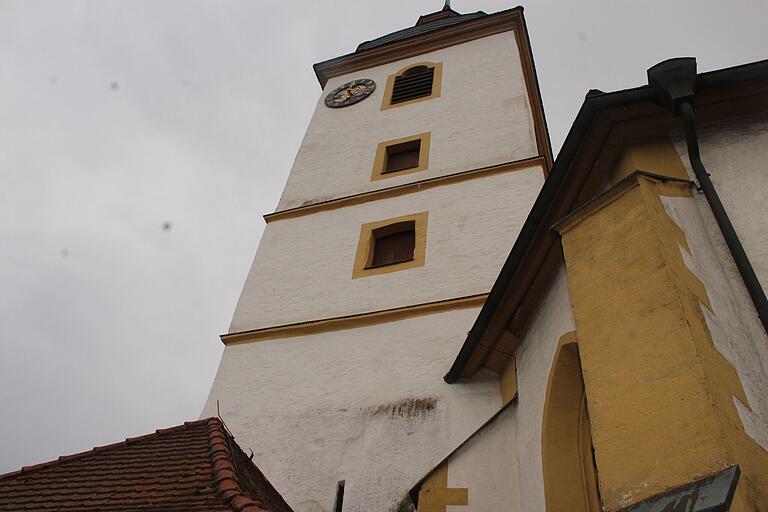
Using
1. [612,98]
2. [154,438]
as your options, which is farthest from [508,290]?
[154,438]

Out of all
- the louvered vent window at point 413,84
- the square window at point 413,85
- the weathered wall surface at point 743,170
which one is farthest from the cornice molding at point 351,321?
the louvered vent window at point 413,84

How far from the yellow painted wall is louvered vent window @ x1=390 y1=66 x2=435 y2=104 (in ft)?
29.8

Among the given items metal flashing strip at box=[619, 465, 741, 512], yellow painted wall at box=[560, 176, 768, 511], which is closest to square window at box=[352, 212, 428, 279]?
yellow painted wall at box=[560, 176, 768, 511]

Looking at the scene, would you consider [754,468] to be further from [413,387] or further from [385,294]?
[385,294]

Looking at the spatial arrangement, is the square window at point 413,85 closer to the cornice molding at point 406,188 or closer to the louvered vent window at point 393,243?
the cornice molding at point 406,188

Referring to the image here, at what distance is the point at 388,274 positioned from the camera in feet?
26.2

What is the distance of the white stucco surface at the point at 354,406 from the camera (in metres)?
5.79

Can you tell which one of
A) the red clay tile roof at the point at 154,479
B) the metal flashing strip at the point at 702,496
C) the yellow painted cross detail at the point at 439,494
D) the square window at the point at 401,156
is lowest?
the metal flashing strip at the point at 702,496

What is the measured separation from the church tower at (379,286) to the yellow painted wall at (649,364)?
2.64 metres

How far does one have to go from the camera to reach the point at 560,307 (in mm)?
4461

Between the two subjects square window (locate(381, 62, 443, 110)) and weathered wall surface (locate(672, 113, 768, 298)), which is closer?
weathered wall surface (locate(672, 113, 768, 298))

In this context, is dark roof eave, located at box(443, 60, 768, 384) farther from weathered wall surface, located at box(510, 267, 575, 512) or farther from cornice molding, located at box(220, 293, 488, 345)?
cornice molding, located at box(220, 293, 488, 345)

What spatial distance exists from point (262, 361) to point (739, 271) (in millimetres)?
5257

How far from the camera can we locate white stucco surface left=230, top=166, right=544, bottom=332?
761 centimetres
